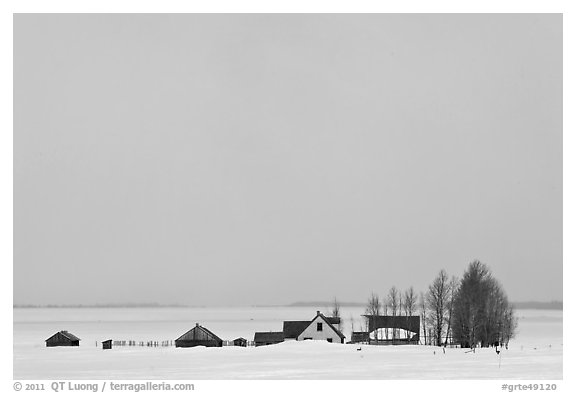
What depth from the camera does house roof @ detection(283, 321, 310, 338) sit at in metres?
65.2

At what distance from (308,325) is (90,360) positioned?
2631 cm

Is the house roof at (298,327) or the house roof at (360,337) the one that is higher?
the house roof at (298,327)

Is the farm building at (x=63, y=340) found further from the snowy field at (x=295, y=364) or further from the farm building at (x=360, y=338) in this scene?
the farm building at (x=360, y=338)

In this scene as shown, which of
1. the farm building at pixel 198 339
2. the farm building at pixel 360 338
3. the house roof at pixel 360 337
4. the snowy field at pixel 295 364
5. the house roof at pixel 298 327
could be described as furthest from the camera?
the house roof at pixel 360 337

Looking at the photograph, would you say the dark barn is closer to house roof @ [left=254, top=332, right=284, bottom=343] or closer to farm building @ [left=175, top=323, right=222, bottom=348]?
house roof @ [left=254, top=332, right=284, bottom=343]

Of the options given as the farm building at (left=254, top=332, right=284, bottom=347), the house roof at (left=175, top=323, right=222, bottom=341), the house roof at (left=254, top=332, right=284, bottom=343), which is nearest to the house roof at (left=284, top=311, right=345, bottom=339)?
the farm building at (left=254, top=332, right=284, bottom=347)

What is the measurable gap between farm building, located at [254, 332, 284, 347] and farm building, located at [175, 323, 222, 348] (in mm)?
4108

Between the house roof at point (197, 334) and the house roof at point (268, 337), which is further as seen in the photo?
the house roof at point (268, 337)

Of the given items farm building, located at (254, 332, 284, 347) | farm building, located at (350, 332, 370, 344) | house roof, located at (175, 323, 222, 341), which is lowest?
farm building, located at (350, 332, 370, 344)

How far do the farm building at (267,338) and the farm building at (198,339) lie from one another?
4.11 m

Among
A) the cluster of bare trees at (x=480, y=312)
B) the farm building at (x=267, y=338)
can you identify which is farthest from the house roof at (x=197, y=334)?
the cluster of bare trees at (x=480, y=312)

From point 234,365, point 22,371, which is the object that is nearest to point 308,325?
point 234,365

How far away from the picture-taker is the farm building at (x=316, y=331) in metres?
65.2

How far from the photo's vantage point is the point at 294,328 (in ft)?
217
